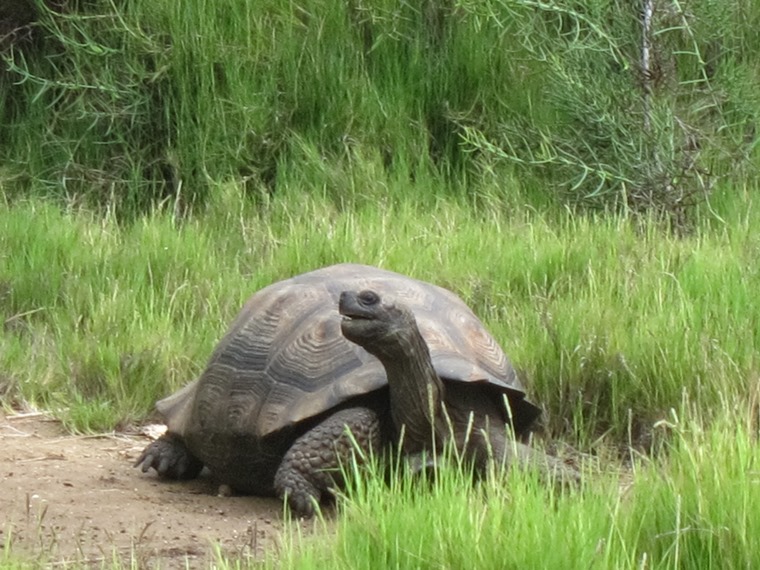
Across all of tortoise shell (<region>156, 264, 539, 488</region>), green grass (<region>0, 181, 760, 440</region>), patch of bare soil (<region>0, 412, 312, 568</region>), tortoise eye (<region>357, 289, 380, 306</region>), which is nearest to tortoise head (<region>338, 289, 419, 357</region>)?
tortoise eye (<region>357, 289, 380, 306</region>)

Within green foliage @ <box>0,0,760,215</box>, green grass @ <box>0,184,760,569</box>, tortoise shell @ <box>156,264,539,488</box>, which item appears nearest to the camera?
green grass @ <box>0,184,760,569</box>

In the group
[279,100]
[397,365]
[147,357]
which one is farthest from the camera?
[279,100]

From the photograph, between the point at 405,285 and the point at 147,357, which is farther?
the point at 147,357

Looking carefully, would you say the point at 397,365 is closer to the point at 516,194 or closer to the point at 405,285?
the point at 405,285

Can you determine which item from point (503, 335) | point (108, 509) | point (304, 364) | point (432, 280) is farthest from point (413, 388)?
point (432, 280)

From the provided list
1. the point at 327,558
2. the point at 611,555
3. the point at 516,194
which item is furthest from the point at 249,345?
the point at 516,194

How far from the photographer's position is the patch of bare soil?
3.08 m

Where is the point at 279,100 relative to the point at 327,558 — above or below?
above

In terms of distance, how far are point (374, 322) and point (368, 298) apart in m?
0.06

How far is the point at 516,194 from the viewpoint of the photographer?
23.2 ft

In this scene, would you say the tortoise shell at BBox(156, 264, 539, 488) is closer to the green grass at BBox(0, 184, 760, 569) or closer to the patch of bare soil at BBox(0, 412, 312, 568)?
the patch of bare soil at BBox(0, 412, 312, 568)

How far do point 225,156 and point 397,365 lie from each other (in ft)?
14.3

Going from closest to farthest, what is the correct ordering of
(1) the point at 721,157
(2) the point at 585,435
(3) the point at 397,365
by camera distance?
1. (3) the point at 397,365
2. (2) the point at 585,435
3. (1) the point at 721,157

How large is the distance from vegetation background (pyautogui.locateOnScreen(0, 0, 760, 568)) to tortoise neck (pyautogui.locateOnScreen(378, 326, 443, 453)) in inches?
23.2
